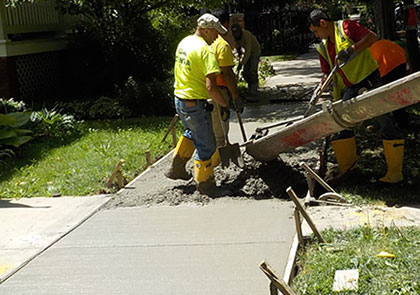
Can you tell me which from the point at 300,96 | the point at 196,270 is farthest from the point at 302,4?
the point at 196,270

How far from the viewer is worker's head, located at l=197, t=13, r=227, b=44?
747 centimetres

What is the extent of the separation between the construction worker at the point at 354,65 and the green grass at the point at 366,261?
68.7 inches

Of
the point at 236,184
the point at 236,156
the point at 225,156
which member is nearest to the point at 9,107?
the point at 225,156

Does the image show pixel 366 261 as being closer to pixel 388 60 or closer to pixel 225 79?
pixel 388 60

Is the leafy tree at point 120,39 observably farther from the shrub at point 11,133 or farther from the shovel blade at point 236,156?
the shovel blade at point 236,156

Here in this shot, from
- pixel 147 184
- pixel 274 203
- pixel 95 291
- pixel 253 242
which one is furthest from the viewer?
pixel 147 184

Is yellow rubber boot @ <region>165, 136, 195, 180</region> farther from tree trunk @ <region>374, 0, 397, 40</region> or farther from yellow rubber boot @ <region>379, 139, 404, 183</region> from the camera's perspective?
tree trunk @ <region>374, 0, 397, 40</region>

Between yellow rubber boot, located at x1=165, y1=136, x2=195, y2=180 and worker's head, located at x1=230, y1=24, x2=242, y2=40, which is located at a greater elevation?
worker's head, located at x1=230, y1=24, x2=242, y2=40

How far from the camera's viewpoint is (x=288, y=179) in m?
7.86

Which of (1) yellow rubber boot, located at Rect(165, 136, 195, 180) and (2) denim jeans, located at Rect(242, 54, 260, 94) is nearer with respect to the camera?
(1) yellow rubber boot, located at Rect(165, 136, 195, 180)

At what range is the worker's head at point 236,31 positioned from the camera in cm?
1466

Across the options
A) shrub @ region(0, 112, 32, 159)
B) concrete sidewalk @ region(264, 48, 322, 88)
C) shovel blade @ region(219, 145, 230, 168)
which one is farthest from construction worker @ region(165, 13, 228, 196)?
concrete sidewalk @ region(264, 48, 322, 88)

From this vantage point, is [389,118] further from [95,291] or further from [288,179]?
Answer: [95,291]

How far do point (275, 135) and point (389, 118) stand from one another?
4.05 feet
